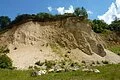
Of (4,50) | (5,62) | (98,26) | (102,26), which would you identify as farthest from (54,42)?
(102,26)

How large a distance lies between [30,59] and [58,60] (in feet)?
12.4

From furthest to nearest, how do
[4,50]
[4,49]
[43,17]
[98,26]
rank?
[98,26]
[43,17]
[4,49]
[4,50]

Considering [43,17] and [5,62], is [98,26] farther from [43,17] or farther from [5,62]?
[5,62]

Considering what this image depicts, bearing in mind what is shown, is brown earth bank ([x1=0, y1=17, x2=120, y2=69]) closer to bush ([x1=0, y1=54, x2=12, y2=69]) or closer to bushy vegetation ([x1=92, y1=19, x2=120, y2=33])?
bush ([x1=0, y1=54, x2=12, y2=69])

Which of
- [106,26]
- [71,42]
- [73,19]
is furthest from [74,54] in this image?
[106,26]

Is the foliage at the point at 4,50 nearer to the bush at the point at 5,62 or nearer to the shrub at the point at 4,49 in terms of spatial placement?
the shrub at the point at 4,49

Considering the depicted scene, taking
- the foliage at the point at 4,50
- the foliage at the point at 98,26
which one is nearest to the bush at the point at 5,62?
the foliage at the point at 4,50

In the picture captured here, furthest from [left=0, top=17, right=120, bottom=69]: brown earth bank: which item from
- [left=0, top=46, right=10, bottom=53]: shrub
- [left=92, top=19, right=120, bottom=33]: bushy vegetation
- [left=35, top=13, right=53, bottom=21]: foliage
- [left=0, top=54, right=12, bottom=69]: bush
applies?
[left=92, top=19, right=120, bottom=33]: bushy vegetation

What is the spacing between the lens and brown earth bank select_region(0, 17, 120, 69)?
50125 mm

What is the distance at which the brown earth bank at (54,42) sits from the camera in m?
50.1

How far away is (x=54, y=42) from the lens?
5356cm

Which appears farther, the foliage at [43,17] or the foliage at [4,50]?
the foliage at [43,17]

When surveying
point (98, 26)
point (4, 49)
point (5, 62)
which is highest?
point (98, 26)

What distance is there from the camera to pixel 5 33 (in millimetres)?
54938
